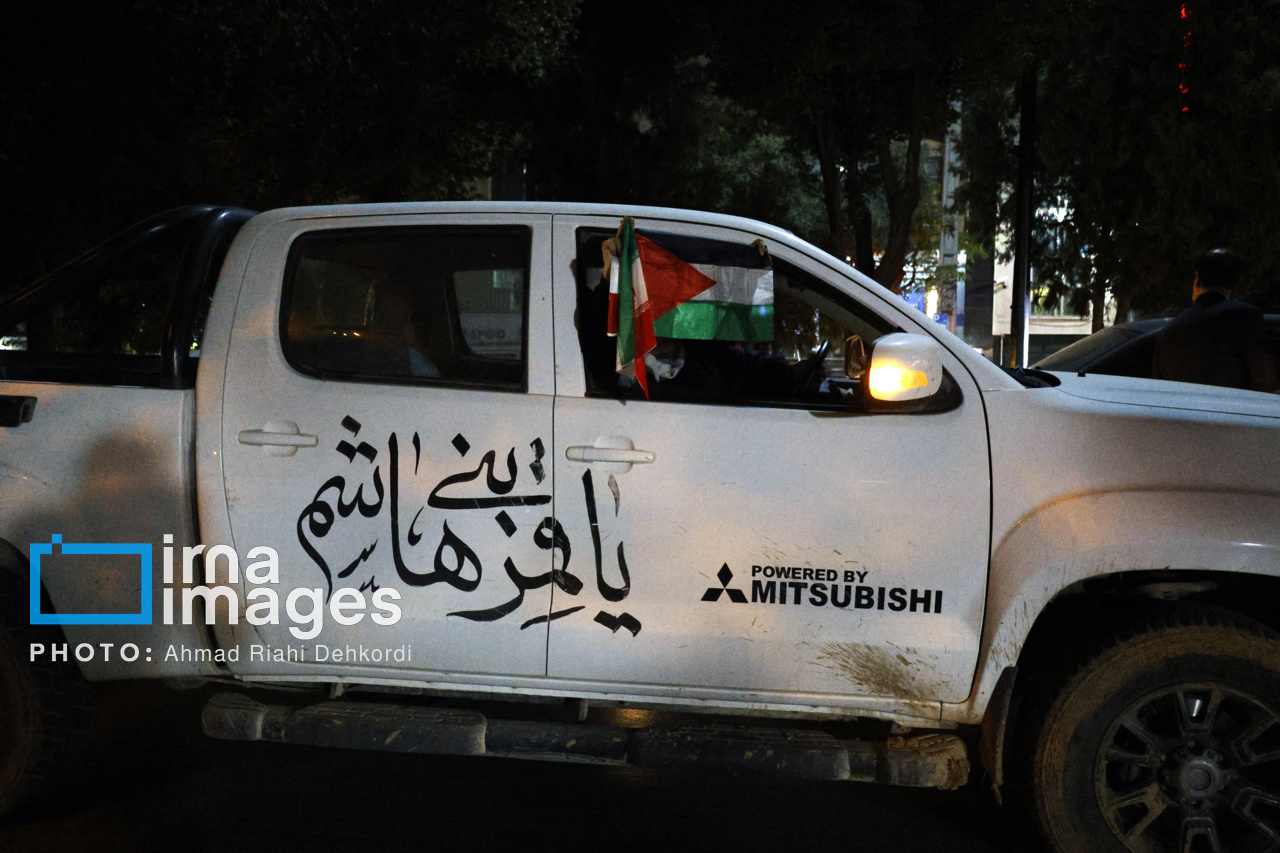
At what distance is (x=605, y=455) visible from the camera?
3.11 m

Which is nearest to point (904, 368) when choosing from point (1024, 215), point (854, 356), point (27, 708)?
point (854, 356)

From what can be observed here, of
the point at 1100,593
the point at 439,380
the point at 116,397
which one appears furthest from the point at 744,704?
the point at 116,397

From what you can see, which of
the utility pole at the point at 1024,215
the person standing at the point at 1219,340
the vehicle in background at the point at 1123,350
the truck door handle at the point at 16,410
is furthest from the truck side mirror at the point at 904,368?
the utility pole at the point at 1024,215

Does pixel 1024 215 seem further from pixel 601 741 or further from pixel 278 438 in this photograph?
pixel 278 438

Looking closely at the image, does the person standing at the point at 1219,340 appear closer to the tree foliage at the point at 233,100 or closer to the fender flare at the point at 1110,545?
the fender flare at the point at 1110,545

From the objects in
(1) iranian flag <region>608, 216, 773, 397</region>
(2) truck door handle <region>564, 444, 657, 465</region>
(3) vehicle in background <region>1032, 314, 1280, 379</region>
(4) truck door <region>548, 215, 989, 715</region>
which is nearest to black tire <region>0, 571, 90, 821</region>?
(4) truck door <region>548, 215, 989, 715</region>

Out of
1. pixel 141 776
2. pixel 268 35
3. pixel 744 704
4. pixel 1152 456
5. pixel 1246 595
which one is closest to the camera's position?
pixel 1152 456

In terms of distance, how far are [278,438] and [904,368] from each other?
Answer: 6.09 feet

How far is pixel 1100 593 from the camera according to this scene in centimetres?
316

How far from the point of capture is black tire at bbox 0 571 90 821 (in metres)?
3.29

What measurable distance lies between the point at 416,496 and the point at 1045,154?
18.7 m

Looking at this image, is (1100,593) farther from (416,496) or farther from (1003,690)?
(416,496)

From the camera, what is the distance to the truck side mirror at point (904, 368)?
2.87m

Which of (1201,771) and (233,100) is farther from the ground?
(233,100)
